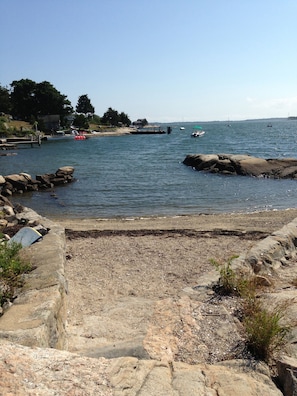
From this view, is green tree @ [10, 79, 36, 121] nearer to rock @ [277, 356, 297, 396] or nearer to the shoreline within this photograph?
the shoreline

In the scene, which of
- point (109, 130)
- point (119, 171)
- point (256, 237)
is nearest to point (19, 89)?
point (109, 130)

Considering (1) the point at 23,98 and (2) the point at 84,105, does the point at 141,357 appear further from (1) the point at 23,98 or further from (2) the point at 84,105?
(2) the point at 84,105

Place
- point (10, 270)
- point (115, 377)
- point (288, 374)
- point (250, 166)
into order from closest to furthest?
1. point (115, 377)
2. point (288, 374)
3. point (10, 270)
4. point (250, 166)

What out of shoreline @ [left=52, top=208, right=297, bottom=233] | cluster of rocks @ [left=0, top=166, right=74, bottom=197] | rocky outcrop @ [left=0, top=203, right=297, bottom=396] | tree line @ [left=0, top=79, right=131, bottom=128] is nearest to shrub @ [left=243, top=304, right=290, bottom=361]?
rocky outcrop @ [left=0, top=203, right=297, bottom=396]

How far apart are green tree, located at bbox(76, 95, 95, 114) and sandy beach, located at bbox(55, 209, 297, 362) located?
136425 mm

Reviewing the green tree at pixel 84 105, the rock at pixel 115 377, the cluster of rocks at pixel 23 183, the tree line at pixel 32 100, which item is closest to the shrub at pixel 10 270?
the rock at pixel 115 377

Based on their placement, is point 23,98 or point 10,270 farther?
point 23,98

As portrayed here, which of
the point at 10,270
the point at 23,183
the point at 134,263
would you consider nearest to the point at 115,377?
the point at 10,270

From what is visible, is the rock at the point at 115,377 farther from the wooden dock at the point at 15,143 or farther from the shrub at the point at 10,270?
the wooden dock at the point at 15,143

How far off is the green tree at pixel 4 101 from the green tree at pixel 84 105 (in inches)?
1423

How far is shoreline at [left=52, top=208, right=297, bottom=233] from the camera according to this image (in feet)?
42.0

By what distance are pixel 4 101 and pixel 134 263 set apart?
11070cm

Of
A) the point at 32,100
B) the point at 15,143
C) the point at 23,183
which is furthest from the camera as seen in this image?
the point at 32,100

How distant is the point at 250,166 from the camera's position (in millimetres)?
29953
